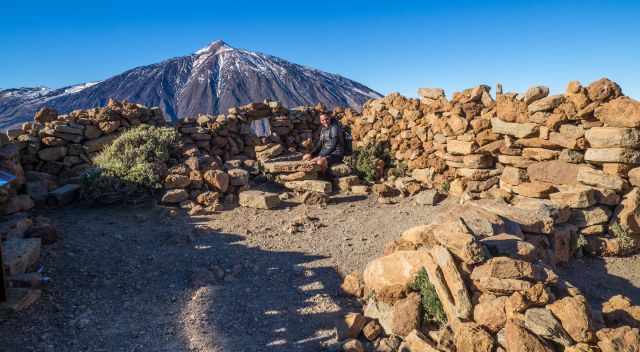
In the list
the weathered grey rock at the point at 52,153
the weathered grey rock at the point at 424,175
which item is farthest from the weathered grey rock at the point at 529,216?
the weathered grey rock at the point at 52,153

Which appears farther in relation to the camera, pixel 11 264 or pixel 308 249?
pixel 308 249

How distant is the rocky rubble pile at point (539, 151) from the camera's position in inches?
263

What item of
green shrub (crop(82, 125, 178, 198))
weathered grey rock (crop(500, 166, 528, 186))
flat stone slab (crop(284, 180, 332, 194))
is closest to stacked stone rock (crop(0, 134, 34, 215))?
green shrub (crop(82, 125, 178, 198))

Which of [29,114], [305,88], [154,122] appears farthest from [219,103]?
[154,122]

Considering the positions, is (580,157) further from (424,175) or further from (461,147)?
(424,175)

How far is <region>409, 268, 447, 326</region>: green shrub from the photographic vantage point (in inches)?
161

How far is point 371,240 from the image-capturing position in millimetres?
6934

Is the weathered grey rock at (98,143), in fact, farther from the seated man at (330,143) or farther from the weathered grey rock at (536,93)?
the weathered grey rock at (536,93)

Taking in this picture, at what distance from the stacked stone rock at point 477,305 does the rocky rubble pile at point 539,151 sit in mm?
2788

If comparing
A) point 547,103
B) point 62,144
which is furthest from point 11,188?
point 547,103

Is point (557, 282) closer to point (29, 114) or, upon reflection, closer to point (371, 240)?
point (371, 240)

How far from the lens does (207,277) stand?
5.32 meters

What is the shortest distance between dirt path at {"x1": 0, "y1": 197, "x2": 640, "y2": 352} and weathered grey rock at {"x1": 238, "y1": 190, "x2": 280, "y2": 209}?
0.22 metres

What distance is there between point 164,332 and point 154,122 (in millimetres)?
8445
